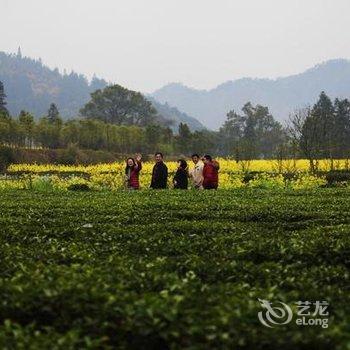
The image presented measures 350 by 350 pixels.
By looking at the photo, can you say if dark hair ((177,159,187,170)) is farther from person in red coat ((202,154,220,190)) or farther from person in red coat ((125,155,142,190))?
person in red coat ((125,155,142,190))

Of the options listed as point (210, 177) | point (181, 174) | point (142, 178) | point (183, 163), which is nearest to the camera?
point (210, 177)

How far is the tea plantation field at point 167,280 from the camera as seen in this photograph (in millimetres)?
4176

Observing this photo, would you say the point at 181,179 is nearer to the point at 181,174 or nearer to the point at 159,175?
A: the point at 181,174

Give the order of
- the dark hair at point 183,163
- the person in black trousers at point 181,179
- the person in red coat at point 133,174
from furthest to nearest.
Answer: the person in black trousers at point 181,179 → the person in red coat at point 133,174 → the dark hair at point 183,163

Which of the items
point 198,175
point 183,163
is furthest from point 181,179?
point 183,163

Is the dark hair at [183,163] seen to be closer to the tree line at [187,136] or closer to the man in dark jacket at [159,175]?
the man in dark jacket at [159,175]

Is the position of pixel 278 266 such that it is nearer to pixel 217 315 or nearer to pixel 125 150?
pixel 217 315

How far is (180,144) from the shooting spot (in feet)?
243

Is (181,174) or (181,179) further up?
(181,174)
